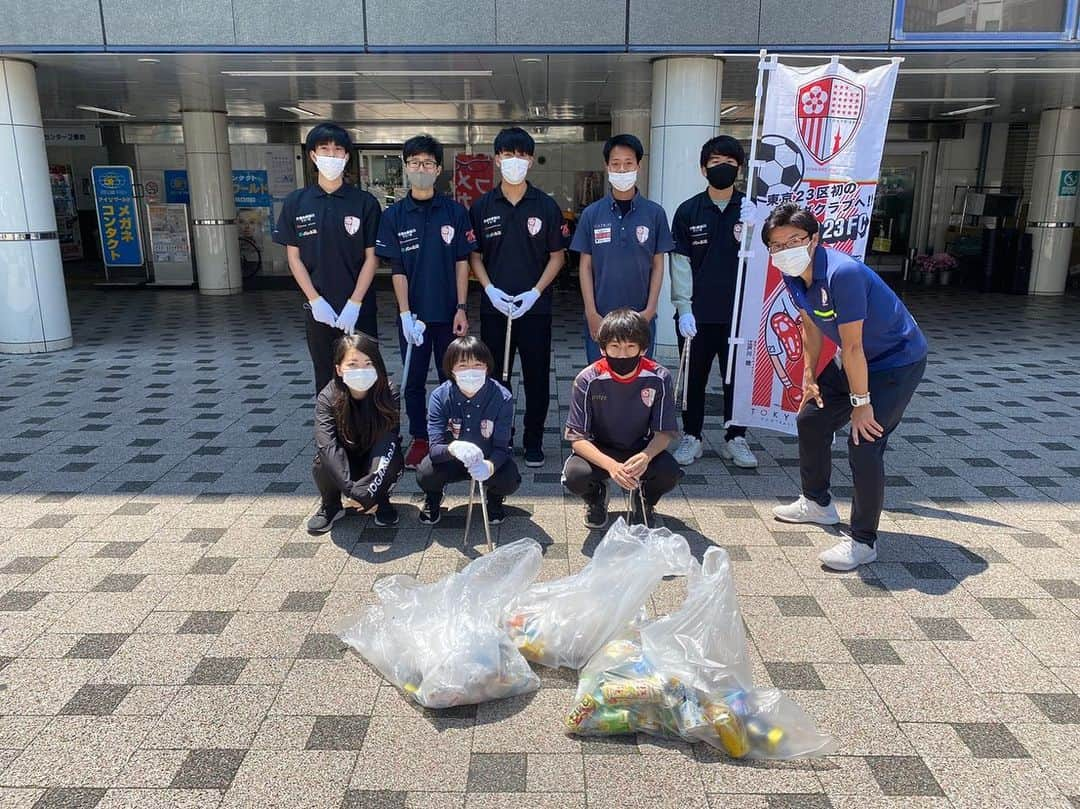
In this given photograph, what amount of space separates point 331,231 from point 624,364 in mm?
1980

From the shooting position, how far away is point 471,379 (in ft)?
12.3

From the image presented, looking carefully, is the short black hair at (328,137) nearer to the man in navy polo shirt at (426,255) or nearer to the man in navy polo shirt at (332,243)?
the man in navy polo shirt at (332,243)

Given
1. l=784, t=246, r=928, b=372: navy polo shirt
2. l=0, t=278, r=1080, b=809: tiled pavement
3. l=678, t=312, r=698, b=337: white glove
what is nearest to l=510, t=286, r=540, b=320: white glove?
l=678, t=312, r=698, b=337: white glove

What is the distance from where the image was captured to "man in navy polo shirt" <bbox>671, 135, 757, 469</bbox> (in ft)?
14.9

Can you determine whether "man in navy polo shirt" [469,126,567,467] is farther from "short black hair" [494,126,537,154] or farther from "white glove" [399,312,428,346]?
"white glove" [399,312,428,346]

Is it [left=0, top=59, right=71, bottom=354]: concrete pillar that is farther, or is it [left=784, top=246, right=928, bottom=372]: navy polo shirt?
[left=0, top=59, right=71, bottom=354]: concrete pillar

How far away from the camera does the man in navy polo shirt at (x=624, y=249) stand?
4375mm

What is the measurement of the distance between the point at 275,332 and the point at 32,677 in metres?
7.16

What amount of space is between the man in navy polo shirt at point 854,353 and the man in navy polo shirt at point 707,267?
3.43 feet

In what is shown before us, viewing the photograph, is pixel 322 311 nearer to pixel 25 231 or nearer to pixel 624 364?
pixel 624 364

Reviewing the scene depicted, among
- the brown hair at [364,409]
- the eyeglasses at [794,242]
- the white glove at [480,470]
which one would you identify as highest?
the eyeglasses at [794,242]

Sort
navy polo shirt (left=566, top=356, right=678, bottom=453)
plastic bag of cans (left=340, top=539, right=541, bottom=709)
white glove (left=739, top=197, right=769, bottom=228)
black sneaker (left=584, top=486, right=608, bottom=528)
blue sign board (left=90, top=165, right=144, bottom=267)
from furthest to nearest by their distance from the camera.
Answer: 1. blue sign board (left=90, top=165, right=144, bottom=267)
2. white glove (left=739, top=197, right=769, bottom=228)
3. black sneaker (left=584, top=486, right=608, bottom=528)
4. navy polo shirt (left=566, top=356, right=678, bottom=453)
5. plastic bag of cans (left=340, top=539, right=541, bottom=709)

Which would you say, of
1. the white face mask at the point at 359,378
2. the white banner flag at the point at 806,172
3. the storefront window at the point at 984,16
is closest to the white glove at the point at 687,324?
the white banner flag at the point at 806,172

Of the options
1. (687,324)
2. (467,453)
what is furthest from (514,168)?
(467,453)
